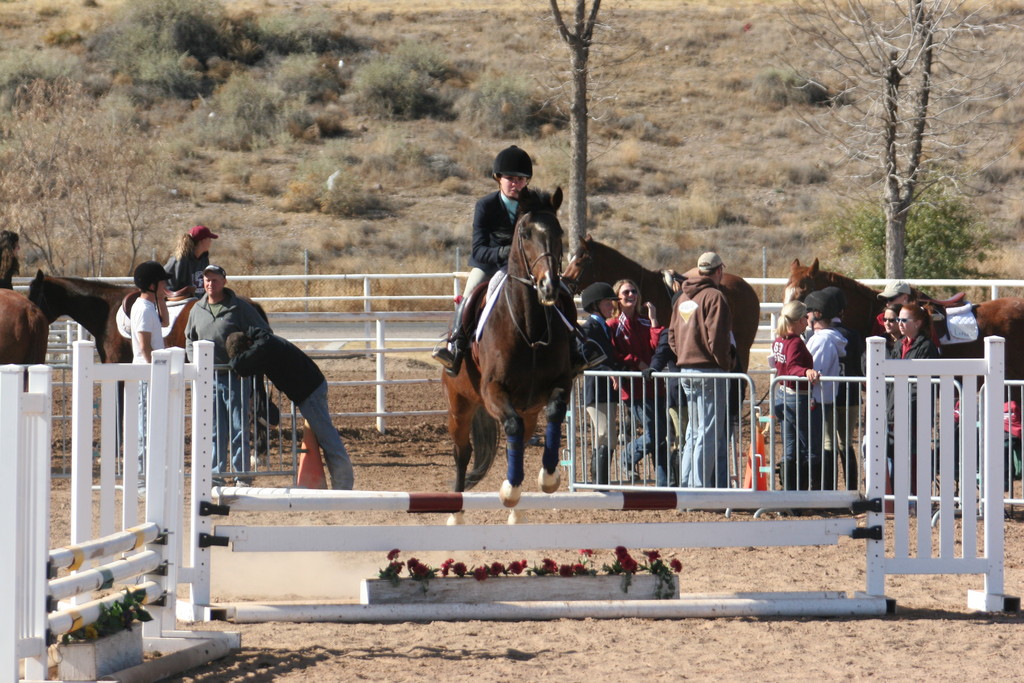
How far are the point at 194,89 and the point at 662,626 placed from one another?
129 ft

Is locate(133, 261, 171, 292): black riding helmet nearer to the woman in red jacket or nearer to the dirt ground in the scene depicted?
the dirt ground

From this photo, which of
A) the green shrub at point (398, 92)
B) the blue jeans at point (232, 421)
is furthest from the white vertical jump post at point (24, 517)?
the green shrub at point (398, 92)

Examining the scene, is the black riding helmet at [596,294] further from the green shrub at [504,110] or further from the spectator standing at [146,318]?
the green shrub at [504,110]

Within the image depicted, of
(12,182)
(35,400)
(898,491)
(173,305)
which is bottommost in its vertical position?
(898,491)

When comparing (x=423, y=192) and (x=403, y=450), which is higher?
(x=423, y=192)

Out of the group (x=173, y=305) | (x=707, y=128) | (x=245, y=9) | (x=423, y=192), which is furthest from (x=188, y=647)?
(x=245, y=9)

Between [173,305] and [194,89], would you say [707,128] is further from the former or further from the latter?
[173,305]

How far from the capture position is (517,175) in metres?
7.35

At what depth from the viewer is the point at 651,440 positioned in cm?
983

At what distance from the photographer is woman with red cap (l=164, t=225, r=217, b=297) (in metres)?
11.3

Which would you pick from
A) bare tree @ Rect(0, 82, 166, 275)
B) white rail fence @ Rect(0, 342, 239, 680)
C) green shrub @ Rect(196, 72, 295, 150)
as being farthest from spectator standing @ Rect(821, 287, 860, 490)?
green shrub @ Rect(196, 72, 295, 150)

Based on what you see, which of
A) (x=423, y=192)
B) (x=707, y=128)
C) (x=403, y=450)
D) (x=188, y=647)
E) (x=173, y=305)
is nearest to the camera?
(x=188, y=647)

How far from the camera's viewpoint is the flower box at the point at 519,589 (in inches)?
250

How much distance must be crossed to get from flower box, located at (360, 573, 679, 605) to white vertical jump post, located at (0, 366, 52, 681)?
2.07 metres
